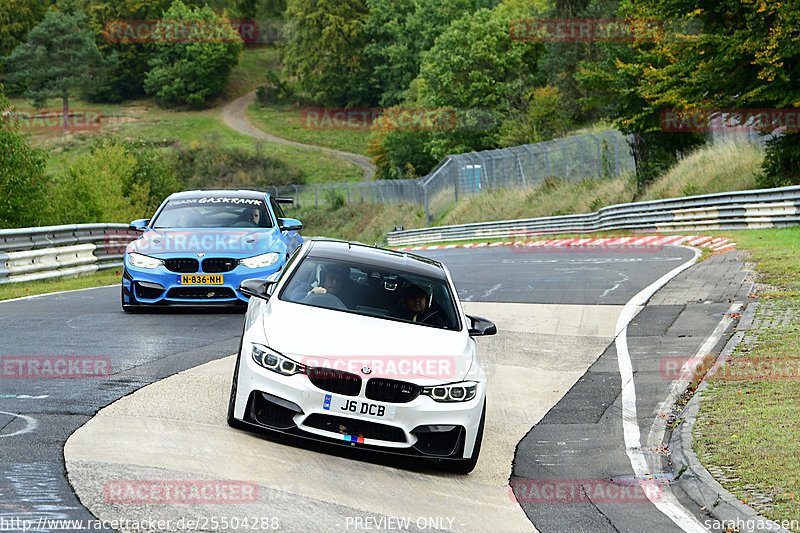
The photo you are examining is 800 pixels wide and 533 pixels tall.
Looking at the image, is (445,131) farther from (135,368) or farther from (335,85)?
(135,368)

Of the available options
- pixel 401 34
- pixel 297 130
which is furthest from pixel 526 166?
pixel 297 130

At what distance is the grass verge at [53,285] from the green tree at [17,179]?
8.17m

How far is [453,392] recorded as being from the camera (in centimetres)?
721

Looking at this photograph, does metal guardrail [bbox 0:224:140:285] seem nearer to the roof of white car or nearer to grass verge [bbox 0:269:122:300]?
grass verge [bbox 0:269:122:300]

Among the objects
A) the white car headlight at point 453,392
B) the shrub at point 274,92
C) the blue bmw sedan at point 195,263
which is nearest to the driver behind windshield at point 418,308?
the white car headlight at point 453,392

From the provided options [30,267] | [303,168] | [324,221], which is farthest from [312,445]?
[303,168]

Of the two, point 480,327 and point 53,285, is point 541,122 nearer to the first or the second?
point 53,285

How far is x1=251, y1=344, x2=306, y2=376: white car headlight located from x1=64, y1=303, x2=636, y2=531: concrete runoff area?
55 centimetres

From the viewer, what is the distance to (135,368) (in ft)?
32.7

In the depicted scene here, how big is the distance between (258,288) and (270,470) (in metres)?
2.26

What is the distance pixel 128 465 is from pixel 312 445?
1.45 meters

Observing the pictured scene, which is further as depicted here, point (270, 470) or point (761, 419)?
point (761, 419)

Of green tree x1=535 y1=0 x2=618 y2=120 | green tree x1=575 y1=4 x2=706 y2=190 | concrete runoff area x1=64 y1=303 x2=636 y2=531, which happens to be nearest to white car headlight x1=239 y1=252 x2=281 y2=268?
concrete runoff area x1=64 y1=303 x2=636 y2=531

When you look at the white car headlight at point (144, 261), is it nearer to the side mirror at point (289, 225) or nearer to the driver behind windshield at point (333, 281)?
the side mirror at point (289, 225)
